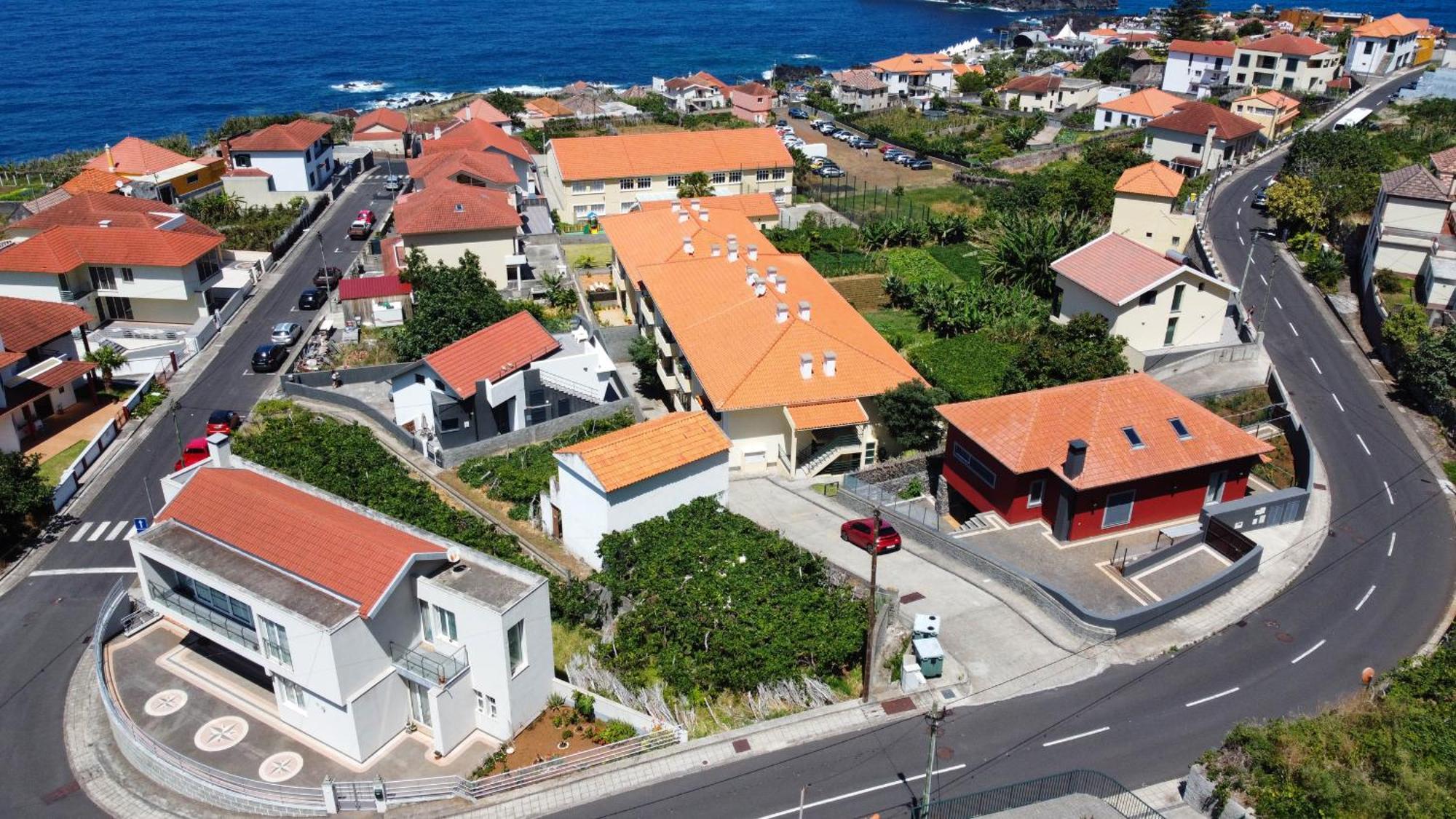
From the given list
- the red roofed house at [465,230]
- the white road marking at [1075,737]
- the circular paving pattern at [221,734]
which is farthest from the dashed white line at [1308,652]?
the red roofed house at [465,230]

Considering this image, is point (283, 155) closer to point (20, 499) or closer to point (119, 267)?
point (119, 267)

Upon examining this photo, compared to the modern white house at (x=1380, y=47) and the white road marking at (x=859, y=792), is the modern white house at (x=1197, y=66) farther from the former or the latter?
the white road marking at (x=859, y=792)

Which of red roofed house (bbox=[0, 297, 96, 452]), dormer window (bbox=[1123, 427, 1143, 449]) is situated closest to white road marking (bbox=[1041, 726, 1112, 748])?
dormer window (bbox=[1123, 427, 1143, 449])

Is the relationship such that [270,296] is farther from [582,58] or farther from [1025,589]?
[582,58]

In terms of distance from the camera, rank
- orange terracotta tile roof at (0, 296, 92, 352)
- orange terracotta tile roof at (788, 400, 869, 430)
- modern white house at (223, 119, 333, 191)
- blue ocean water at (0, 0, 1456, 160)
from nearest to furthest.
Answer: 1. orange terracotta tile roof at (788, 400, 869, 430)
2. orange terracotta tile roof at (0, 296, 92, 352)
3. modern white house at (223, 119, 333, 191)
4. blue ocean water at (0, 0, 1456, 160)

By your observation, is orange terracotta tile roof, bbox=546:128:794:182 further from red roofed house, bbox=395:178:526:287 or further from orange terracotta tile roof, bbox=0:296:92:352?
orange terracotta tile roof, bbox=0:296:92:352

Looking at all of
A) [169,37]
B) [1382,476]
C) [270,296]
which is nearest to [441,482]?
[270,296]

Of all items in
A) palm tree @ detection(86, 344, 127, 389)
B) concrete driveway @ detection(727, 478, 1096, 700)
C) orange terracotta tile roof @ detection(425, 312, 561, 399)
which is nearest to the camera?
concrete driveway @ detection(727, 478, 1096, 700)
